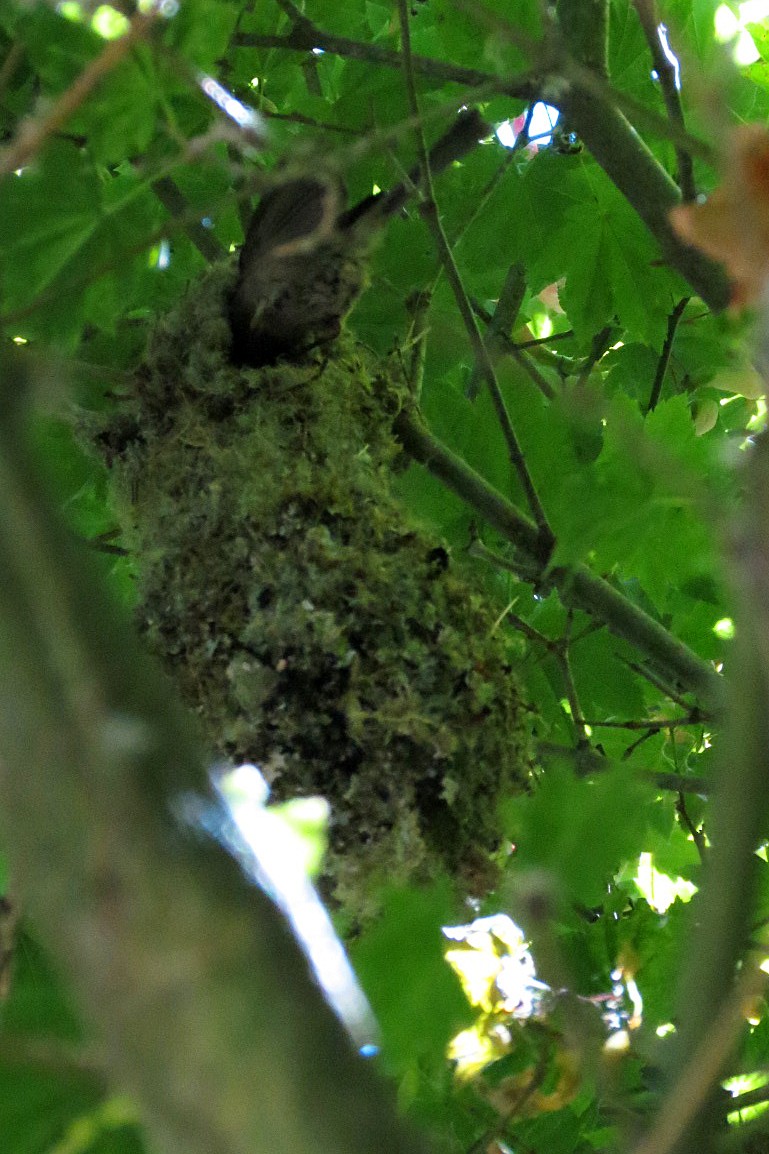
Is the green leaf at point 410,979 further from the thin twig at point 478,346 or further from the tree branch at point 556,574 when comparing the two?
the tree branch at point 556,574

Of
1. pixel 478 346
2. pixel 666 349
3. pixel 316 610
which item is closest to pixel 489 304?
pixel 666 349

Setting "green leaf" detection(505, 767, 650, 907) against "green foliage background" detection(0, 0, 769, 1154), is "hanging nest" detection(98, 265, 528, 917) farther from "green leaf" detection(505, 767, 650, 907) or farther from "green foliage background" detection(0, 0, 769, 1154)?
"green leaf" detection(505, 767, 650, 907)

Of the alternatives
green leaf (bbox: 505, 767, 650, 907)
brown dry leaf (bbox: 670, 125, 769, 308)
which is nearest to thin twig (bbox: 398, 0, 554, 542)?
brown dry leaf (bbox: 670, 125, 769, 308)

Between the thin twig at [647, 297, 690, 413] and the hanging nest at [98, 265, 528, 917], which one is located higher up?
the thin twig at [647, 297, 690, 413]

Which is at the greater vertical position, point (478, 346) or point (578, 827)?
point (478, 346)

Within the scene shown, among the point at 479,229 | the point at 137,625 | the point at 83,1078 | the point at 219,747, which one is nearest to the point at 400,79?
the point at 479,229

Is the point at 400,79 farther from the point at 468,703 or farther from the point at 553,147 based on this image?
the point at 468,703

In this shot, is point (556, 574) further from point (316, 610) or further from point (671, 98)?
point (671, 98)
